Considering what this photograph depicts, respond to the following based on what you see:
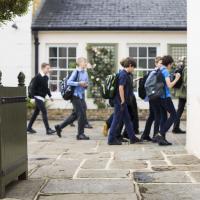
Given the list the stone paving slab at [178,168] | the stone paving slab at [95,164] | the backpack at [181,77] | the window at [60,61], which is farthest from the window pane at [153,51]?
the stone paving slab at [178,168]

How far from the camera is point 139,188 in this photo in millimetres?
6848

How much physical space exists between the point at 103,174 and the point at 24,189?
4.51ft

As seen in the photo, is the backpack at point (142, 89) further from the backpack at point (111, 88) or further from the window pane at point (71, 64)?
the window pane at point (71, 64)

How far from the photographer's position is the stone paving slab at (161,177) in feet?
24.1

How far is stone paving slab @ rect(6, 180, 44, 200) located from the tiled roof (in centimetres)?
1487

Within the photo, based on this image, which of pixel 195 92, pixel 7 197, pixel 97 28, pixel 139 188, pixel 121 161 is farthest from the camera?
pixel 97 28

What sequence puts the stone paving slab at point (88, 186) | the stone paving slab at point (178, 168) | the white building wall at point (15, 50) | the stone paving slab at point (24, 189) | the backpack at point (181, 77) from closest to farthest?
the stone paving slab at point (24, 189), the stone paving slab at point (88, 186), the stone paving slab at point (178, 168), the backpack at point (181, 77), the white building wall at point (15, 50)

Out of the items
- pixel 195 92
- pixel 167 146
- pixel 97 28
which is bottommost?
pixel 167 146

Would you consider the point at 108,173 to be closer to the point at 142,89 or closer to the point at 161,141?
the point at 161,141

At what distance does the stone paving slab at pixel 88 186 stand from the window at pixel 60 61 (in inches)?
580

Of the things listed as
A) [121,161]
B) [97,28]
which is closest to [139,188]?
[121,161]

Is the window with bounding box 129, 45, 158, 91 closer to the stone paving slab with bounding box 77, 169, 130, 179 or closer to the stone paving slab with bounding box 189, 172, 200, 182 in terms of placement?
the stone paving slab with bounding box 77, 169, 130, 179

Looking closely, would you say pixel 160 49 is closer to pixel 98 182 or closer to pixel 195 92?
pixel 195 92

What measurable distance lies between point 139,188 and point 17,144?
1.43 metres
